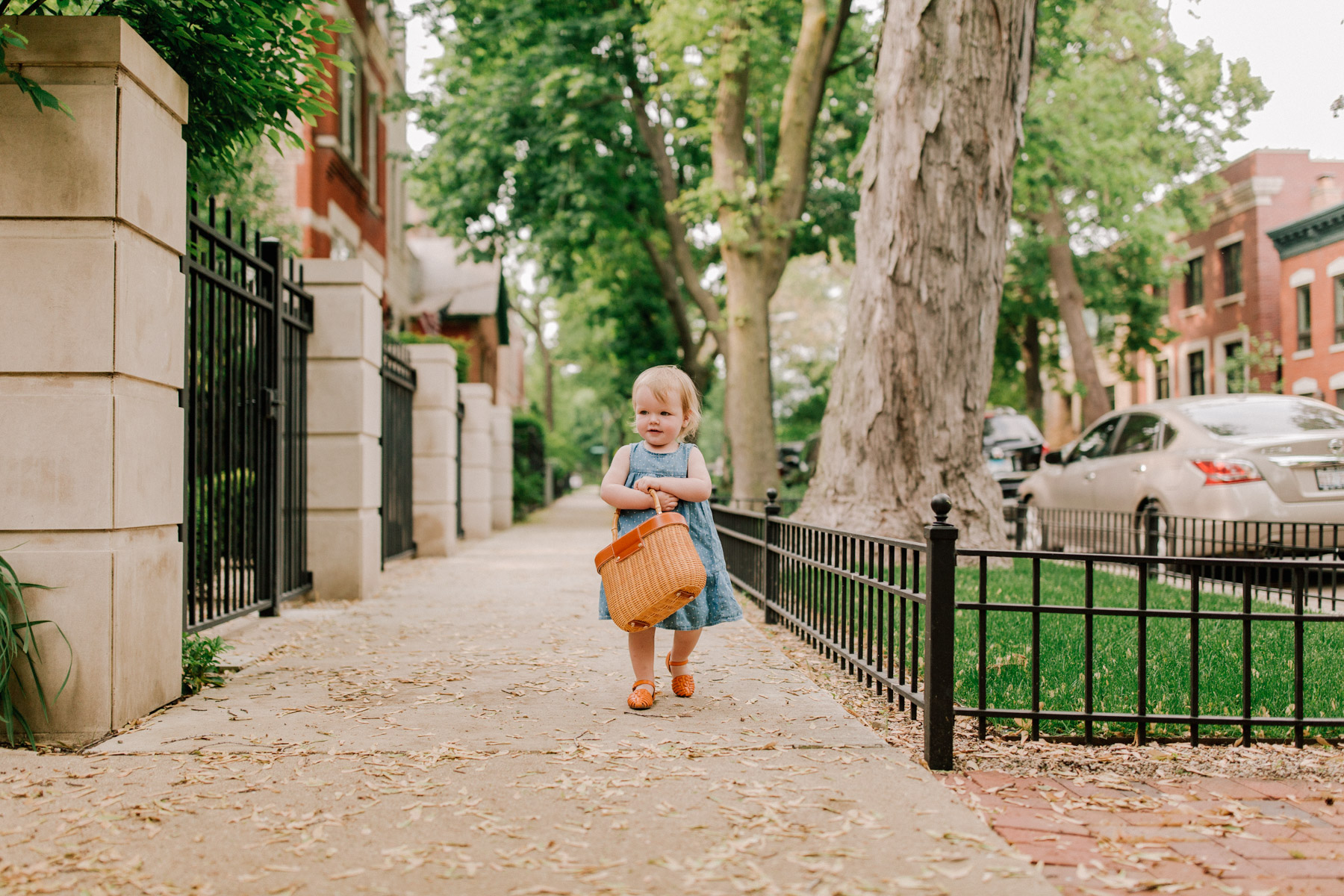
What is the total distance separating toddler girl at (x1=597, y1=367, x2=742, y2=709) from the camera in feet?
13.8

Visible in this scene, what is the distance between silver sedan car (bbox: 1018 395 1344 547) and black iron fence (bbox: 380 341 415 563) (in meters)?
6.47

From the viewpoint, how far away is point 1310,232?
1038 inches

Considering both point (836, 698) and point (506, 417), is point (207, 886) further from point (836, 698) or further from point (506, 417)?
point (506, 417)

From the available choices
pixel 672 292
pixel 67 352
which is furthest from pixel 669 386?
pixel 672 292

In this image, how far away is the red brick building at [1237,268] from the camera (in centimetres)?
2889

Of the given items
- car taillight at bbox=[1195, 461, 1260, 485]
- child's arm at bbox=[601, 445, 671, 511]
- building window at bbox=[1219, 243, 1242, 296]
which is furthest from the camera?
building window at bbox=[1219, 243, 1242, 296]

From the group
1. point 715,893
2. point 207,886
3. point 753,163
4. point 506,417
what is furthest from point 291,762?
point 753,163

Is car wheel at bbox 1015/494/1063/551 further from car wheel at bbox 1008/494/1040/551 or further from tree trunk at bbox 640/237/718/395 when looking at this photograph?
tree trunk at bbox 640/237/718/395

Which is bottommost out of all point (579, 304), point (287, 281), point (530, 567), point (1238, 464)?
point (530, 567)

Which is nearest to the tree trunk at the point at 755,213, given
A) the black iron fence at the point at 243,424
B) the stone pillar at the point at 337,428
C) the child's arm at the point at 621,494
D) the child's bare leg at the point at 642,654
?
the stone pillar at the point at 337,428

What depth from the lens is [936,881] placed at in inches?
99.0

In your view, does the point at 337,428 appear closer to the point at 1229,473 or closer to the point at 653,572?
the point at 653,572

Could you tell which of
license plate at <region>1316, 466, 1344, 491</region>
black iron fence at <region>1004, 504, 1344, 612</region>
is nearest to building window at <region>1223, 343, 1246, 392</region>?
black iron fence at <region>1004, 504, 1344, 612</region>

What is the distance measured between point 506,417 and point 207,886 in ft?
50.5
